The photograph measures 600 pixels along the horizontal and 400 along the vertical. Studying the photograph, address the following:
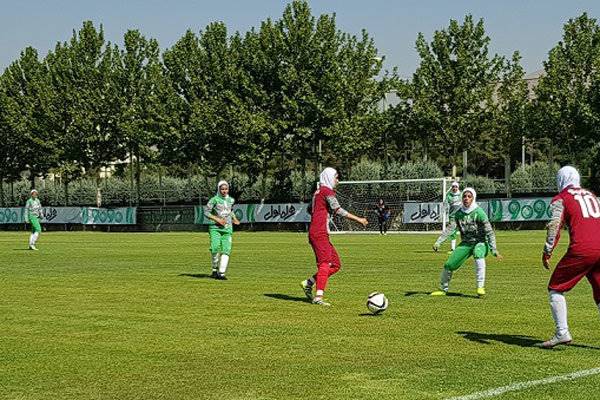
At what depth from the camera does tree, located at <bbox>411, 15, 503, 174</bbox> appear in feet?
217

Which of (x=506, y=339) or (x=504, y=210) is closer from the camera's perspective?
(x=506, y=339)

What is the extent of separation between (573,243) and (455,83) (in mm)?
55996

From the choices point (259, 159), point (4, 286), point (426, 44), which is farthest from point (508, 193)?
point (4, 286)

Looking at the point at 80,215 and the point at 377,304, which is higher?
the point at 80,215

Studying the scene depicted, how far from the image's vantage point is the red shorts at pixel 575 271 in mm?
11172

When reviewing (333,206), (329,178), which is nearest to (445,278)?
(333,206)

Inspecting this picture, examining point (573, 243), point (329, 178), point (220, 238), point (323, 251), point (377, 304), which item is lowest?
point (377, 304)

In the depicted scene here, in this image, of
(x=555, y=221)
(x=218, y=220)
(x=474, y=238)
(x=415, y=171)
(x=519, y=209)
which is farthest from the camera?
(x=415, y=171)

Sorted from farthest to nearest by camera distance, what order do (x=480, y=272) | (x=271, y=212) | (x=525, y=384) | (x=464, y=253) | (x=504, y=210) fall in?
(x=271, y=212), (x=504, y=210), (x=480, y=272), (x=464, y=253), (x=525, y=384)

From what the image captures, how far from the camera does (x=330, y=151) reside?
224 feet

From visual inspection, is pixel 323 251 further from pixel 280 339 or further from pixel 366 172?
pixel 366 172

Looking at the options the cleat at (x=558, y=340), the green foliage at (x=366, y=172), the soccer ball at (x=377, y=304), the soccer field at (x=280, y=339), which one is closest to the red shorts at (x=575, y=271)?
the cleat at (x=558, y=340)

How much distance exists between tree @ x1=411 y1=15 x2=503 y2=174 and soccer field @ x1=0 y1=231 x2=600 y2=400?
1729 inches

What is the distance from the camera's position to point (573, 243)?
11.3 meters
